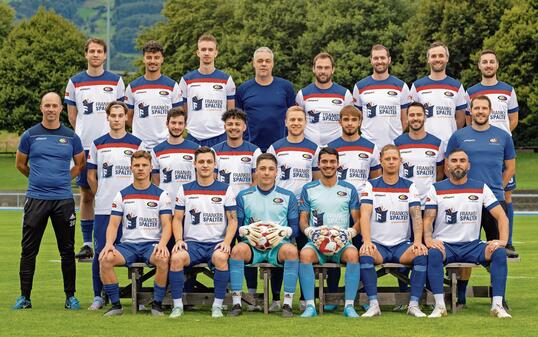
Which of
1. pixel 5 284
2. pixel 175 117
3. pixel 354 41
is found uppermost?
pixel 354 41

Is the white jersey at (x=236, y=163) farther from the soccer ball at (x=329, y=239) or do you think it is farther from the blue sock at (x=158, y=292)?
the blue sock at (x=158, y=292)

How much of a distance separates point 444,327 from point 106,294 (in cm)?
349

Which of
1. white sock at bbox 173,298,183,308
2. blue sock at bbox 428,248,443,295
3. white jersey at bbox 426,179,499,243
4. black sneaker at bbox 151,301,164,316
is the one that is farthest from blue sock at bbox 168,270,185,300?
white jersey at bbox 426,179,499,243

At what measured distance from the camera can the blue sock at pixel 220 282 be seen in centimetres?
1073

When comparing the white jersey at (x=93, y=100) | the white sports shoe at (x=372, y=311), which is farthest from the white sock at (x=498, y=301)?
the white jersey at (x=93, y=100)

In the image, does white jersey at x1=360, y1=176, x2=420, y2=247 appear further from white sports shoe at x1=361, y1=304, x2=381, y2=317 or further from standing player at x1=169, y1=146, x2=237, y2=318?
standing player at x1=169, y1=146, x2=237, y2=318

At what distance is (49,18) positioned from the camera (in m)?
63.5

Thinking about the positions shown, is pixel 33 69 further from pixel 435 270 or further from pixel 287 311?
pixel 435 270

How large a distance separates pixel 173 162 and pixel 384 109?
2.28 meters

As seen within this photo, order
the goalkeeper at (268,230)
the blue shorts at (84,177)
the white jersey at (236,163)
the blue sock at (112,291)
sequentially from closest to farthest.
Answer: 1. the goalkeeper at (268,230)
2. the blue sock at (112,291)
3. the white jersey at (236,163)
4. the blue shorts at (84,177)

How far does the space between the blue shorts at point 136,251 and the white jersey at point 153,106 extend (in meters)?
1.42

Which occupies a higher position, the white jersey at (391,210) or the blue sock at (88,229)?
the white jersey at (391,210)

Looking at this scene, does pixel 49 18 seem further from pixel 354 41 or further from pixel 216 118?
pixel 216 118

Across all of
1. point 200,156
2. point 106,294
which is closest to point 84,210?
point 106,294
